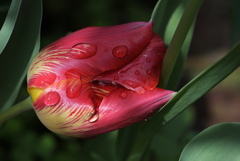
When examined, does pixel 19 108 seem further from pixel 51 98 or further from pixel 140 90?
pixel 140 90

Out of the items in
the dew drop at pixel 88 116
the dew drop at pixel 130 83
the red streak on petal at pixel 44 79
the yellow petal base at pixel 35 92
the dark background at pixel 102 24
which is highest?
the dew drop at pixel 130 83

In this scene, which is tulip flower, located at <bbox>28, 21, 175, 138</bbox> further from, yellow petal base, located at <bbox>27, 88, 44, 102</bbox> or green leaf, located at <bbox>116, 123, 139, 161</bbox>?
green leaf, located at <bbox>116, 123, 139, 161</bbox>


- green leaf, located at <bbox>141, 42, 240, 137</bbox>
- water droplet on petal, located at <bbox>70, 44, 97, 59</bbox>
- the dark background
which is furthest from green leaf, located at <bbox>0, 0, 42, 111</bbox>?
the dark background

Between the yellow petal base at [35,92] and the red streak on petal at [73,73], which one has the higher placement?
the red streak on petal at [73,73]

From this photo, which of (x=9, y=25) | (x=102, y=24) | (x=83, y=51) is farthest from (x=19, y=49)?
(x=102, y=24)

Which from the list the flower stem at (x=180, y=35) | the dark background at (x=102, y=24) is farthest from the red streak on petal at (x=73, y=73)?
the dark background at (x=102, y=24)

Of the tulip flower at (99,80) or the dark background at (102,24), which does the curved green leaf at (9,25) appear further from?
the dark background at (102,24)
